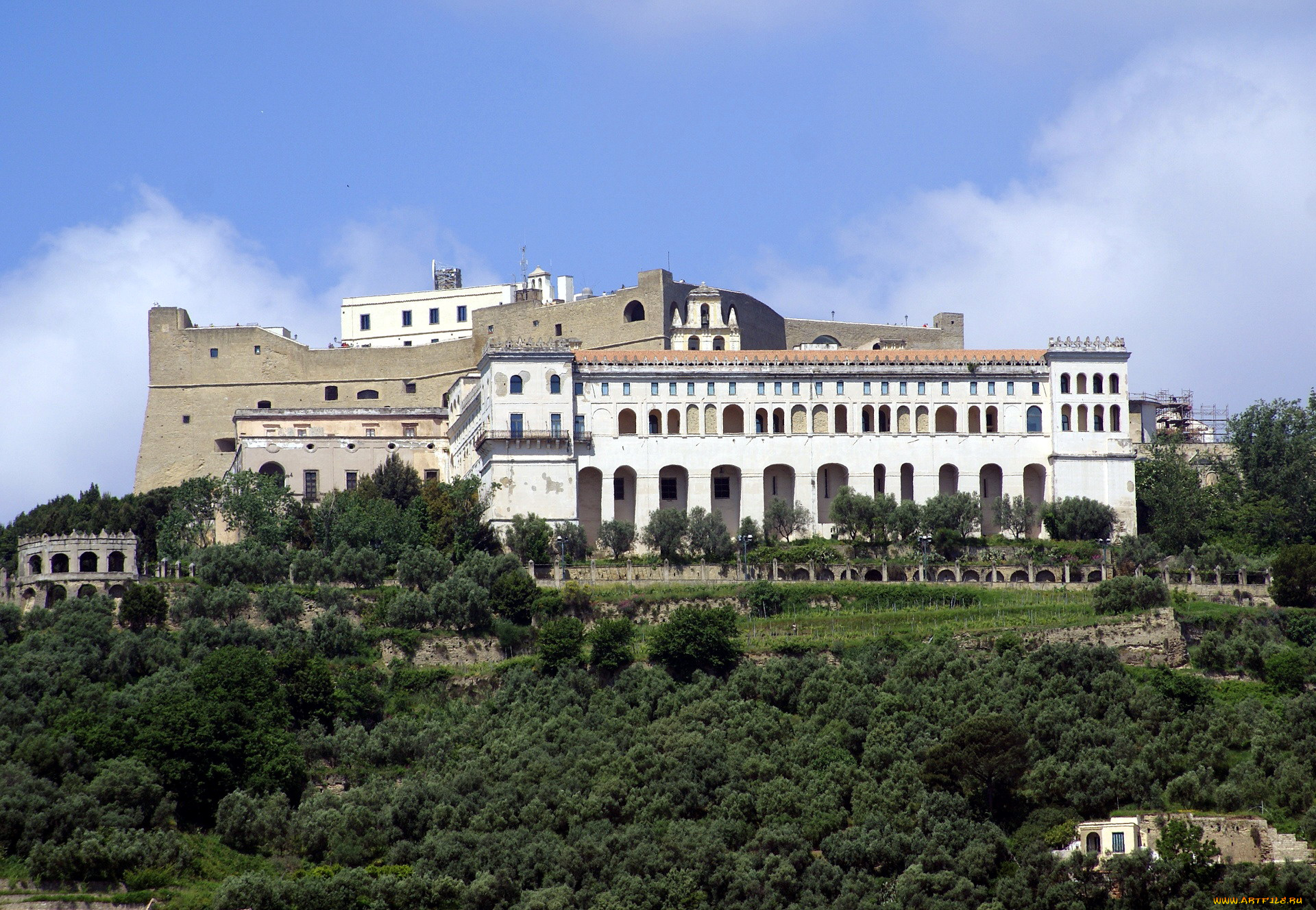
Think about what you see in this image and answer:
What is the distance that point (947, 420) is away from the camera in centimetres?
8288

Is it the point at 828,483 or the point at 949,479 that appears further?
the point at 949,479

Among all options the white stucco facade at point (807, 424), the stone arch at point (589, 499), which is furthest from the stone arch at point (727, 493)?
the stone arch at point (589, 499)

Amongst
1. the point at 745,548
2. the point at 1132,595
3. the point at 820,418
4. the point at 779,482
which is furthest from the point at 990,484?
the point at 1132,595

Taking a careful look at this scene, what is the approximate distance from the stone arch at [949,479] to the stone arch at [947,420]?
1.51 m

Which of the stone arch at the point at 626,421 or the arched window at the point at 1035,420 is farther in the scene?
the arched window at the point at 1035,420

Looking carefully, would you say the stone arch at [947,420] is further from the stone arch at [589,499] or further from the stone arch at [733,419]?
the stone arch at [589,499]

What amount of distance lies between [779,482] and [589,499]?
7.58 metres

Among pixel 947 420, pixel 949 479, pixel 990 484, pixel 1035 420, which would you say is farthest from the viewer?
pixel 947 420

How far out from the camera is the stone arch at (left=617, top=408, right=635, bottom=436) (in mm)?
81625

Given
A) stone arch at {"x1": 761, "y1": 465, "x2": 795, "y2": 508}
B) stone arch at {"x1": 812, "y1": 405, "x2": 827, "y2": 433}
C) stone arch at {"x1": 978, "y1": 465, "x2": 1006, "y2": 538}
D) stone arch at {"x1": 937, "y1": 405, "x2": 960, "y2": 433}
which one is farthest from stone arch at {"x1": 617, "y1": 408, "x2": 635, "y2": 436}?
stone arch at {"x1": 978, "y1": 465, "x2": 1006, "y2": 538}

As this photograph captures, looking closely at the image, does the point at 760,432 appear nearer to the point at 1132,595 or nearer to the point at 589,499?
the point at 589,499

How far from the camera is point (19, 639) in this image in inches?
2581

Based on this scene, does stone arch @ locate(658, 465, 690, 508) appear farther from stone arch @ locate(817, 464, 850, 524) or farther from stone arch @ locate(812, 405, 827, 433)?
stone arch @ locate(812, 405, 827, 433)

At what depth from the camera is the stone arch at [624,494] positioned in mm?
81125
